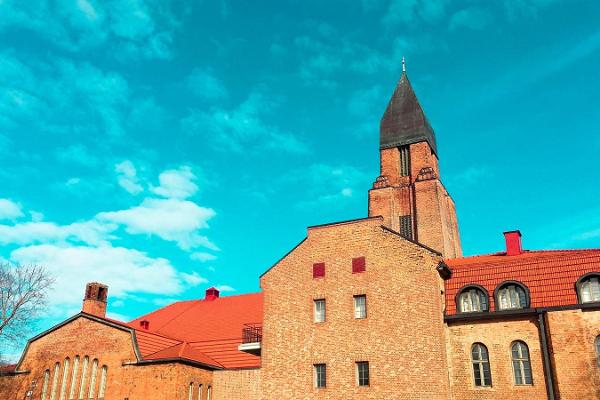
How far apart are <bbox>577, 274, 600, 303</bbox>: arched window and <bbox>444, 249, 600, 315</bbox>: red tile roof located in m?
0.26

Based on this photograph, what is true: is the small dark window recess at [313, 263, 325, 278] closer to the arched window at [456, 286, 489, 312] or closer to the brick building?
the brick building

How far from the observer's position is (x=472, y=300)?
24.4m

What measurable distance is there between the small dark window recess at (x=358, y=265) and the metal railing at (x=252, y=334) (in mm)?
6312

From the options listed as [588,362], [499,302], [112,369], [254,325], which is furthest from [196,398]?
[588,362]

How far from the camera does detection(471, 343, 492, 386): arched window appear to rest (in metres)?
22.6

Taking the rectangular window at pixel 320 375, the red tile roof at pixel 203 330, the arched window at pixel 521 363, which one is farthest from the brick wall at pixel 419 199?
the rectangular window at pixel 320 375

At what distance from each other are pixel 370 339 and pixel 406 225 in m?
22.6

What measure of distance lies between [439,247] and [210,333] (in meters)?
19.2

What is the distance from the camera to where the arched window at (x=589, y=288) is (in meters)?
22.3

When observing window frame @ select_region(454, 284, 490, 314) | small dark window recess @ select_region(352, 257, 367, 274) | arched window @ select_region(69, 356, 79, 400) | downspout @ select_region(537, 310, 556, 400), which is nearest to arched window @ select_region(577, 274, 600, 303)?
downspout @ select_region(537, 310, 556, 400)

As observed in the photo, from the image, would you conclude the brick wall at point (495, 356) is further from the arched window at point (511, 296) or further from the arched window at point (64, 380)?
the arched window at point (64, 380)

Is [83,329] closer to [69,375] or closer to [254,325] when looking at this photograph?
[69,375]

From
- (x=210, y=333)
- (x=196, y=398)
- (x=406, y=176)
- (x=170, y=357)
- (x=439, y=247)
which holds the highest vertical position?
(x=406, y=176)

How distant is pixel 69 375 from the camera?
2733 centimetres
